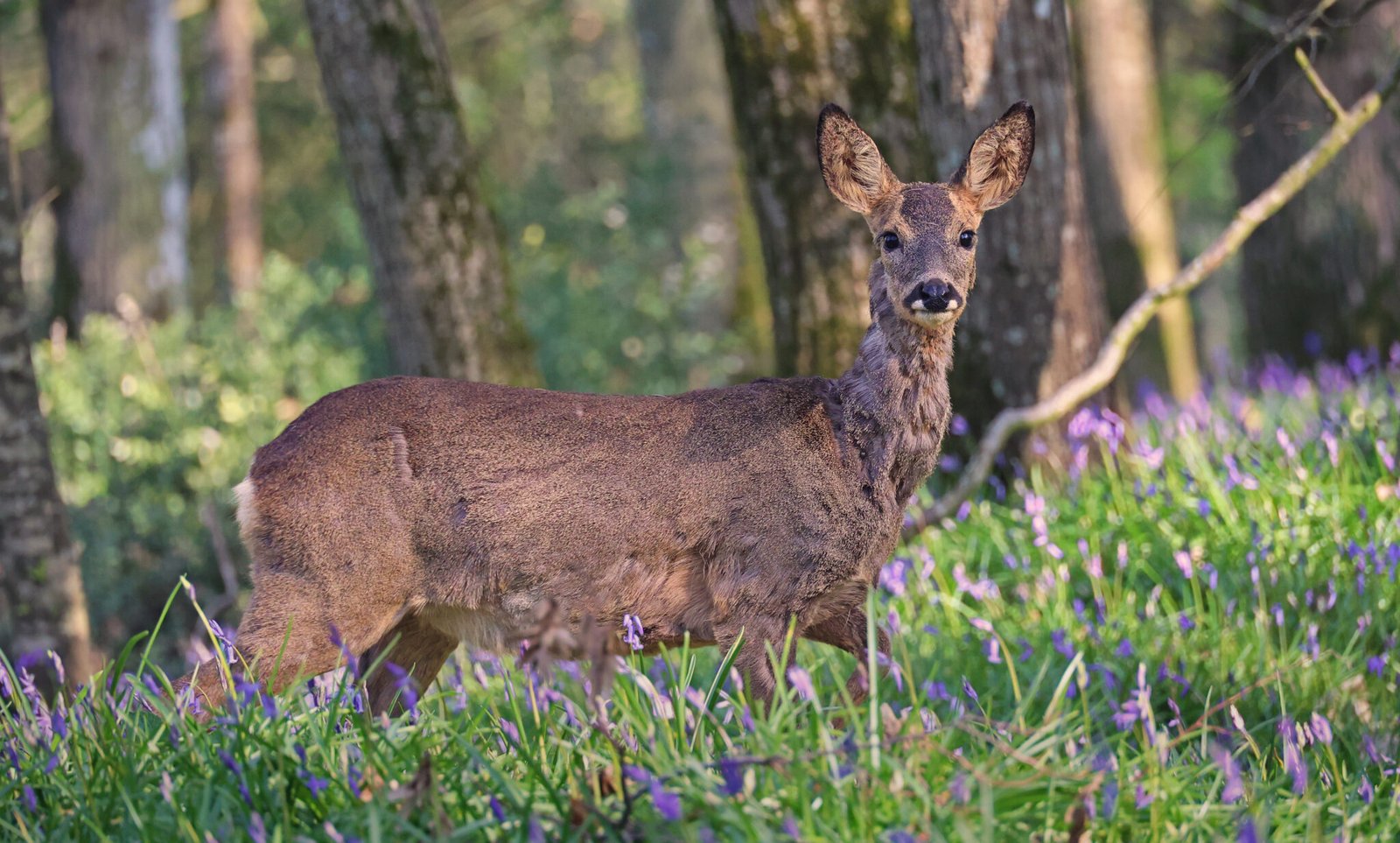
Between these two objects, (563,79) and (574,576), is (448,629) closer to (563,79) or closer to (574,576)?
(574,576)

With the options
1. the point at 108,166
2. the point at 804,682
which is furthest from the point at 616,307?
the point at 804,682

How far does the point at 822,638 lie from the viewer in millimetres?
4637

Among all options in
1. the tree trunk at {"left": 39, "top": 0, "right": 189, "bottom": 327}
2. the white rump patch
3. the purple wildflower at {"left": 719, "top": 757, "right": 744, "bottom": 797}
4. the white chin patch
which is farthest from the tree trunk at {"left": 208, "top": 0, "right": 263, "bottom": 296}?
the purple wildflower at {"left": 719, "top": 757, "right": 744, "bottom": 797}

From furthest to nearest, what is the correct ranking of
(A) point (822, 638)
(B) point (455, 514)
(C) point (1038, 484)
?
(C) point (1038, 484), (A) point (822, 638), (B) point (455, 514)

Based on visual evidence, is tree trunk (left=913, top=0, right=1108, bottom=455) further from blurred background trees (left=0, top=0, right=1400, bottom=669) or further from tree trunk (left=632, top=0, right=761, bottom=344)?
tree trunk (left=632, top=0, right=761, bottom=344)

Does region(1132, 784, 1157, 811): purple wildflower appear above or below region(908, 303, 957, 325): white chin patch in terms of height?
below

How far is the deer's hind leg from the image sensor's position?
4.66 meters

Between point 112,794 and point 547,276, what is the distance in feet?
35.5

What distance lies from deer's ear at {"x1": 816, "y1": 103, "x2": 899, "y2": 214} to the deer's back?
78cm

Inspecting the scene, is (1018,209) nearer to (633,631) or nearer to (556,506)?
(556,506)

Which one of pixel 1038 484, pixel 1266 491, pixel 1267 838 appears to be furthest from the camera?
pixel 1038 484

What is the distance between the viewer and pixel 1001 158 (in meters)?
4.71

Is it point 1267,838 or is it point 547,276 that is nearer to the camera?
point 1267,838

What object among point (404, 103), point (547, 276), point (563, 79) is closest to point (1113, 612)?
point (404, 103)
